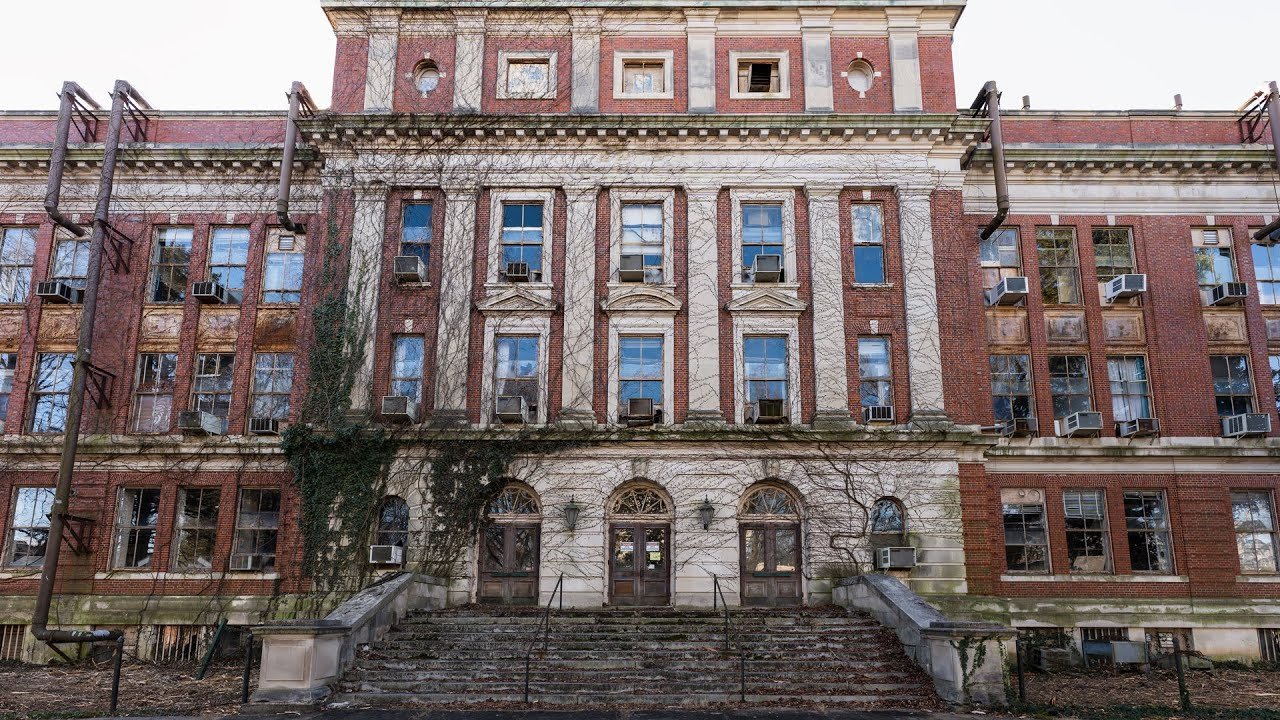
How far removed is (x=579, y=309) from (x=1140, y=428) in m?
13.6

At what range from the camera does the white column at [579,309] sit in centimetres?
2147

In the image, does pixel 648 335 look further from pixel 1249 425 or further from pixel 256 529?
pixel 1249 425

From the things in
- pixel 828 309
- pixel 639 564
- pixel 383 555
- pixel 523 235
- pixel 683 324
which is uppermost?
pixel 523 235

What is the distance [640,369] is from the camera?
71.6ft

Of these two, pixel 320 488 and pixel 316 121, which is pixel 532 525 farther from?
pixel 316 121

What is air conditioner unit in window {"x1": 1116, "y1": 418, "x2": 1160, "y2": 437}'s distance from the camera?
2219 centimetres

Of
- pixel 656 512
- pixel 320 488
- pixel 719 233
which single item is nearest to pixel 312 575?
pixel 320 488

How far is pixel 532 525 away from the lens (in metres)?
21.0

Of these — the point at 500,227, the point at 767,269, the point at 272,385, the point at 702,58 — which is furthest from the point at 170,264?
the point at 767,269

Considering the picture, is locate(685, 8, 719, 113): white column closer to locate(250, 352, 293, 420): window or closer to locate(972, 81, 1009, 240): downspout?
locate(972, 81, 1009, 240): downspout

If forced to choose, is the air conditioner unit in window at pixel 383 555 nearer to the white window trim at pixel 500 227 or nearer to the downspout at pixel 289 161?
the white window trim at pixel 500 227

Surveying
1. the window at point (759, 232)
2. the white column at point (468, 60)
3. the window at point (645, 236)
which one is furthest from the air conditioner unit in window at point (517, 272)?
the window at point (759, 232)

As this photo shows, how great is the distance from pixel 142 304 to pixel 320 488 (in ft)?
23.5

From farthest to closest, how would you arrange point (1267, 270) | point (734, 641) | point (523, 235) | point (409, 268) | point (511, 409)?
point (1267, 270) → point (523, 235) → point (409, 268) → point (511, 409) → point (734, 641)
